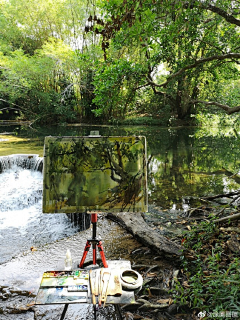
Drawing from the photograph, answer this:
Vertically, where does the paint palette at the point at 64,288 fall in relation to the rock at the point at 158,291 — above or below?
above

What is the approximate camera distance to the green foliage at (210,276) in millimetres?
2218

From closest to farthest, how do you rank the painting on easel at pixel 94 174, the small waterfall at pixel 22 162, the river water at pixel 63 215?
the painting on easel at pixel 94 174 < the river water at pixel 63 215 < the small waterfall at pixel 22 162

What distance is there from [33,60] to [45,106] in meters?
4.07

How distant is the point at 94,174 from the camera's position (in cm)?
201

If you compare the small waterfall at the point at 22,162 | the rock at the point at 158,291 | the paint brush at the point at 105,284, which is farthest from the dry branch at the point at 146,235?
the small waterfall at the point at 22,162

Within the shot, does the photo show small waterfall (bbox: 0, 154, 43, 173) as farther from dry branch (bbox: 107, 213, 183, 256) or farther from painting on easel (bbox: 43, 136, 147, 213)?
painting on easel (bbox: 43, 136, 147, 213)

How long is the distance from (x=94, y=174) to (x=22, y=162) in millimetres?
7975

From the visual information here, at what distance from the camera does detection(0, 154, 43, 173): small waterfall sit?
29.1 ft

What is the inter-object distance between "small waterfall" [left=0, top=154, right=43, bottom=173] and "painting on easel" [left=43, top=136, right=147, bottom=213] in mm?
7300

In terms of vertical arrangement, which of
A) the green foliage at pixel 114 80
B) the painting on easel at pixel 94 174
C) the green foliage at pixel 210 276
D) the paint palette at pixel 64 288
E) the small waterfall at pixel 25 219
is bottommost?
the small waterfall at pixel 25 219

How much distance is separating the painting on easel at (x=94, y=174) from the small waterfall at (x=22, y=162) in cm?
730

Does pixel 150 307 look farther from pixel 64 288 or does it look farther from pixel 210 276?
pixel 64 288

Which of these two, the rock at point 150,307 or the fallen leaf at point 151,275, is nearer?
the rock at point 150,307

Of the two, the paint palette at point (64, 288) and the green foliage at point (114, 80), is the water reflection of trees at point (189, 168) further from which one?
the paint palette at point (64, 288)
